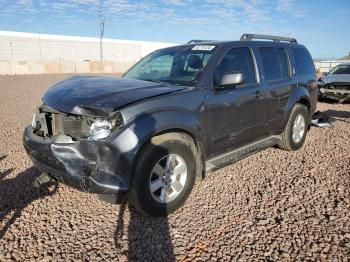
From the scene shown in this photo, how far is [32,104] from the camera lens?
12.4 m

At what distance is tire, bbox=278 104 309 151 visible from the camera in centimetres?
587

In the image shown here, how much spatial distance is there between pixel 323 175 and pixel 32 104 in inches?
423

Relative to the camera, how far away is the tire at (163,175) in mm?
3359

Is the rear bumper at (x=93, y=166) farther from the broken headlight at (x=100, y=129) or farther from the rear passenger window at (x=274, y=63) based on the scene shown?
the rear passenger window at (x=274, y=63)

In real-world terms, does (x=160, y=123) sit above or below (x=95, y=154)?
above

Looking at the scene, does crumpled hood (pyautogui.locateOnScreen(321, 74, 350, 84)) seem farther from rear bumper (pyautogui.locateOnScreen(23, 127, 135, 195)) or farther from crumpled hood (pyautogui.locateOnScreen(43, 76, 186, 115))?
rear bumper (pyautogui.locateOnScreen(23, 127, 135, 195))

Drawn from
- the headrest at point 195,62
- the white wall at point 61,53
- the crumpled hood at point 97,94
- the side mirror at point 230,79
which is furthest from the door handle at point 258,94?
the white wall at point 61,53

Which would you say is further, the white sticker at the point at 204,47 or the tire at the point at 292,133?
the tire at the point at 292,133

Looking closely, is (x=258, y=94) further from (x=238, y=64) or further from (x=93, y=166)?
(x=93, y=166)

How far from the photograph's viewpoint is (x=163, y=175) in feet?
11.9

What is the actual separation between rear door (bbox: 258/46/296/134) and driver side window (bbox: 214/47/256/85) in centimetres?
30

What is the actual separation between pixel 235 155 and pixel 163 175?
4.42ft

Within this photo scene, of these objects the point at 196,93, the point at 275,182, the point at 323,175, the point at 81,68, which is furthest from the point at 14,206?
the point at 81,68

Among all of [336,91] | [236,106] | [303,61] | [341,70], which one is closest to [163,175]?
[236,106]
